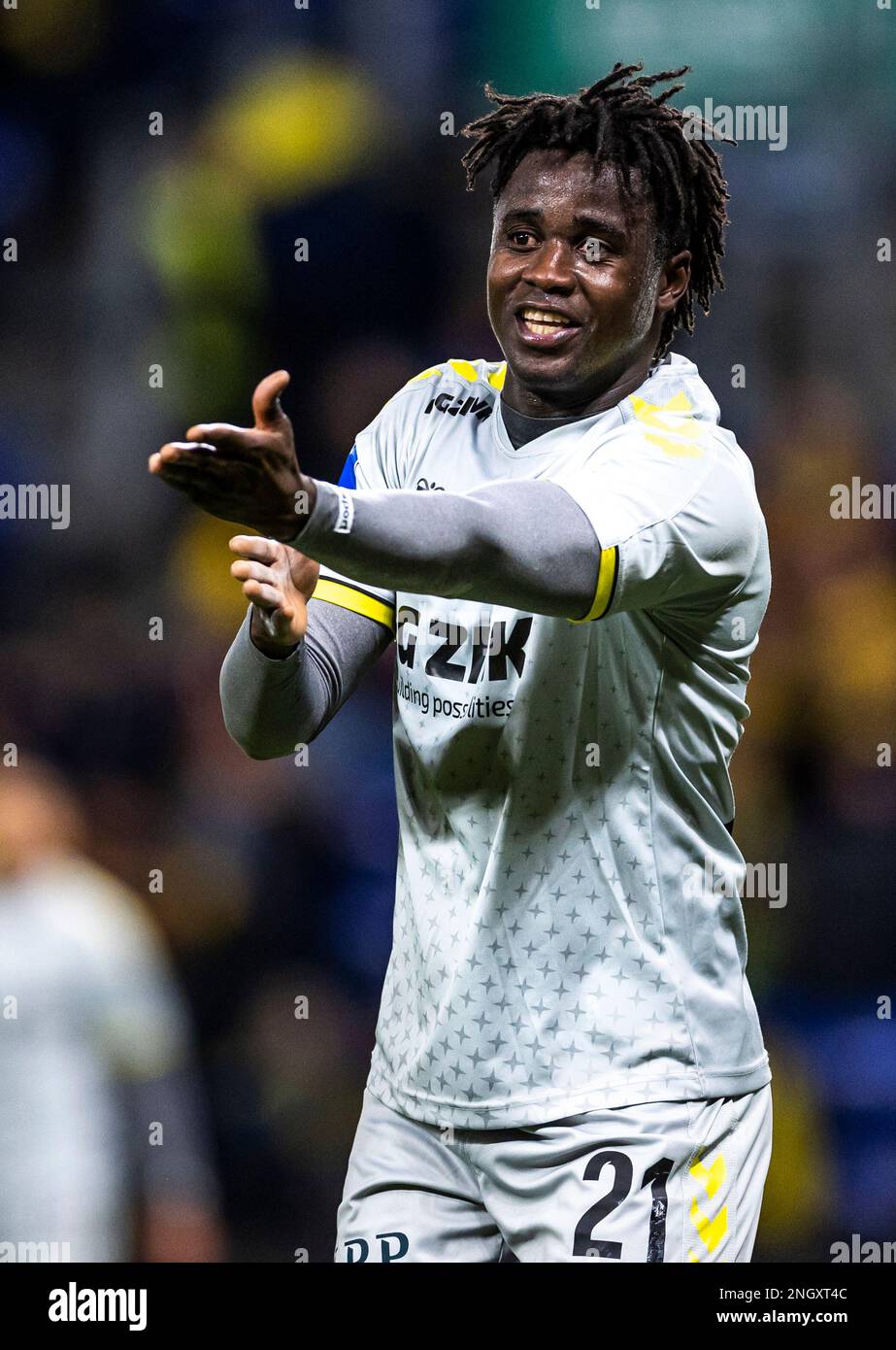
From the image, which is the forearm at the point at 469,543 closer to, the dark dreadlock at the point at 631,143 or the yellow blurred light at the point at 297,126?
the dark dreadlock at the point at 631,143

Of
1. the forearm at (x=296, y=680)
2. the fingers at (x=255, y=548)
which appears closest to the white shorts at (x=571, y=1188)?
the forearm at (x=296, y=680)

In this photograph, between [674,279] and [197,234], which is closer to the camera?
[674,279]

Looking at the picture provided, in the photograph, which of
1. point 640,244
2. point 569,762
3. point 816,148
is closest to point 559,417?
point 640,244

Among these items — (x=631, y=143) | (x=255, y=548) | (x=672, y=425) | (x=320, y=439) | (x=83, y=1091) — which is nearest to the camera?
(x=255, y=548)

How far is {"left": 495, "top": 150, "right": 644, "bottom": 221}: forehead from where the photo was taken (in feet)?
7.20

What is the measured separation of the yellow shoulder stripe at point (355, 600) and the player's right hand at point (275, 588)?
15 cm

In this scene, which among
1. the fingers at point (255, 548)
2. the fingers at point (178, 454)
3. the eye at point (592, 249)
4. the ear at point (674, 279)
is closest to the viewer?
the fingers at point (178, 454)

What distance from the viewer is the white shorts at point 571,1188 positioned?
2.03 m

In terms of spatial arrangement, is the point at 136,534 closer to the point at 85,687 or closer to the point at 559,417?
the point at 85,687

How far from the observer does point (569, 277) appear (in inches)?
85.6

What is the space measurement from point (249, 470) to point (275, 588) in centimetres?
42

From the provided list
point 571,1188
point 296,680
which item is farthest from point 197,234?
point 571,1188
